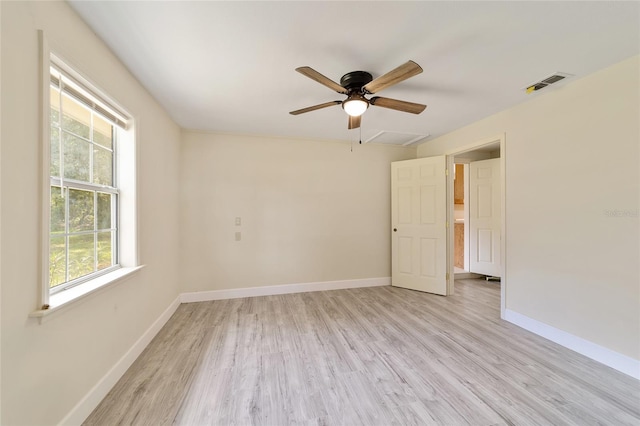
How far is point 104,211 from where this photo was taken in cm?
183

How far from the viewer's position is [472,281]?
427 cm

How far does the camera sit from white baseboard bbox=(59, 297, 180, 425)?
1.33 m

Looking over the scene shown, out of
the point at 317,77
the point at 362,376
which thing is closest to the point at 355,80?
the point at 317,77

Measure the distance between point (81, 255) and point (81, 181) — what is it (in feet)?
1.61

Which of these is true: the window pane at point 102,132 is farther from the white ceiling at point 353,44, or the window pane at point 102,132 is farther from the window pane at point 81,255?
the window pane at point 81,255

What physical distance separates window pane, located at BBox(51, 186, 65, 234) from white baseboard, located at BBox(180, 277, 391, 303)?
7.34 ft

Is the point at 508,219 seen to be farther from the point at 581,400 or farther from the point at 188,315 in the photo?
the point at 188,315

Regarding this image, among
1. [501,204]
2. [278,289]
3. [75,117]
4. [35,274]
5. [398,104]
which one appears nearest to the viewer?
[35,274]

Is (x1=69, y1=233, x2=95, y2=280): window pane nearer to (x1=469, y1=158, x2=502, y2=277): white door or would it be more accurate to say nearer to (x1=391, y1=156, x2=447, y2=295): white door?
(x1=391, y1=156, x2=447, y2=295): white door

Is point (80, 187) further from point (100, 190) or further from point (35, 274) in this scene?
point (35, 274)

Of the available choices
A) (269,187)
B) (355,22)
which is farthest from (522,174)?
(269,187)

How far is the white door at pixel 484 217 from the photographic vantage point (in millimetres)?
4121

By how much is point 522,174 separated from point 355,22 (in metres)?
2.41

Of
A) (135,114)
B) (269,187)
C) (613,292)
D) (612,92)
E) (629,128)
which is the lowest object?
(613,292)
